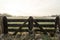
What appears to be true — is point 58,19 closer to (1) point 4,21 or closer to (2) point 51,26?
(2) point 51,26

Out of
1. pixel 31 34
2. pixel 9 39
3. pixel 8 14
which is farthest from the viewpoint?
pixel 8 14

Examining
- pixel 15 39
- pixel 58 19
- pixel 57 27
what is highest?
pixel 58 19

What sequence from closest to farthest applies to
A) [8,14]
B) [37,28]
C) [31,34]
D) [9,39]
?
1. [9,39]
2. [31,34]
3. [37,28]
4. [8,14]

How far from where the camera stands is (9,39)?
18.5 feet

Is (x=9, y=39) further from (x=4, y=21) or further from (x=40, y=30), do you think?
(x=40, y=30)

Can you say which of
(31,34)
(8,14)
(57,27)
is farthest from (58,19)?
(8,14)

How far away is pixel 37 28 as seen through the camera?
674 centimetres

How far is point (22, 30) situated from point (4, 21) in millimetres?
988

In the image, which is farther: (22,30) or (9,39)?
(22,30)

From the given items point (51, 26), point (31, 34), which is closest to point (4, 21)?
point (31, 34)

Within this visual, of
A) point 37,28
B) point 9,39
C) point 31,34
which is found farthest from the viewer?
point 37,28

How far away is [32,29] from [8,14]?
312cm

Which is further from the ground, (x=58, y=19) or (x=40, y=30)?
(x=58, y=19)

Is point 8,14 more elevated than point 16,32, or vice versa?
point 8,14
